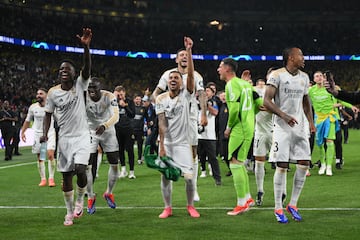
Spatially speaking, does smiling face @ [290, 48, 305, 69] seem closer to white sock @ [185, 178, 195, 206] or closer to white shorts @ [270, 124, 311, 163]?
white shorts @ [270, 124, 311, 163]

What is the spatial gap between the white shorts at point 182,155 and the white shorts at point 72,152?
1.21 meters

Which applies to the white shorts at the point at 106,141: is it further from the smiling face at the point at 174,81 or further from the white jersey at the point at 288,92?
the white jersey at the point at 288,92

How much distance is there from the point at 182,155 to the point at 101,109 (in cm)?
184

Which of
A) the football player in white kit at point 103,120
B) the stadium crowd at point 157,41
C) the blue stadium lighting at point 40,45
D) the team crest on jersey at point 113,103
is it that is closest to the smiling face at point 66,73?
the football player in white kit at point 103,120

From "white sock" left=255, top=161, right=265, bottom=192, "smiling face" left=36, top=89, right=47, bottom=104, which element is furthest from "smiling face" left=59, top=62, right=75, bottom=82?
"smiling face" left=36, top=89, right=47, bottom=104

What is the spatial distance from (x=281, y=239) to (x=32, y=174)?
392 inches

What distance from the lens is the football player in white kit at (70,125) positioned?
303 inches

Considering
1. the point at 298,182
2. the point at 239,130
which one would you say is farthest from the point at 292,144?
the point at 239,130

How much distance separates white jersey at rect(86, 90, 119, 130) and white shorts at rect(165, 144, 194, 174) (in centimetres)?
144

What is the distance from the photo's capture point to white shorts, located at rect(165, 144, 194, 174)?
26.6 ft

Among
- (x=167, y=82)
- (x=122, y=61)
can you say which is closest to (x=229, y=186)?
(x=167, y=82)

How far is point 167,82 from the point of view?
8945mm

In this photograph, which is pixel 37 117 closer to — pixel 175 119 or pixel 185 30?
A: pixel 175 119

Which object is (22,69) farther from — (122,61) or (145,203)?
(145,203)
